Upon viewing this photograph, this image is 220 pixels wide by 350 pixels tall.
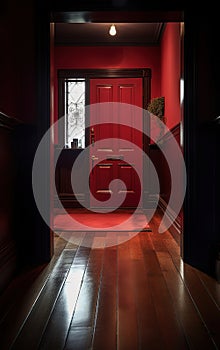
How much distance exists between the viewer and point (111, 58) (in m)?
6.85

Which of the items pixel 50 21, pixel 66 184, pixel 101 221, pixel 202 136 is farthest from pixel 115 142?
pixel 202 136

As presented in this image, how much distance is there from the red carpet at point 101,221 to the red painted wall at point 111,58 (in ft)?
7.14

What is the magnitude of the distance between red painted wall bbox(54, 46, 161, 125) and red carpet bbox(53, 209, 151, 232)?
7.14 ft

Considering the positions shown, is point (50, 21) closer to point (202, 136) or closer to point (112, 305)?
point (202, 136)

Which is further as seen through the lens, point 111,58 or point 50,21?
point 111,58

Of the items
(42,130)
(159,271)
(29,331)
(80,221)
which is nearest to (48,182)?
(42,130)

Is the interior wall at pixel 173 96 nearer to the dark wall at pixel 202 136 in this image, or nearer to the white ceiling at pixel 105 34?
the white ceiling at pixel 105 34

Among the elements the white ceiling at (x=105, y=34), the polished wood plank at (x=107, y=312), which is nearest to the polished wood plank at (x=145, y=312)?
the polished wood plank at (x=107, y=312)

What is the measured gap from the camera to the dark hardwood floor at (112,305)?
66.9 inches

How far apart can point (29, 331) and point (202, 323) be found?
2.55 feet

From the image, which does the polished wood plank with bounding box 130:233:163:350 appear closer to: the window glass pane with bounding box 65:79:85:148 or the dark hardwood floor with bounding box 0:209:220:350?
the dark hardwood floor with bounding box 0:209:220:350

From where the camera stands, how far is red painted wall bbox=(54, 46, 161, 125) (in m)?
6.82

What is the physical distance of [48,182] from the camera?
3.20 metres

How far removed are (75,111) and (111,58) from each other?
1061 mm
